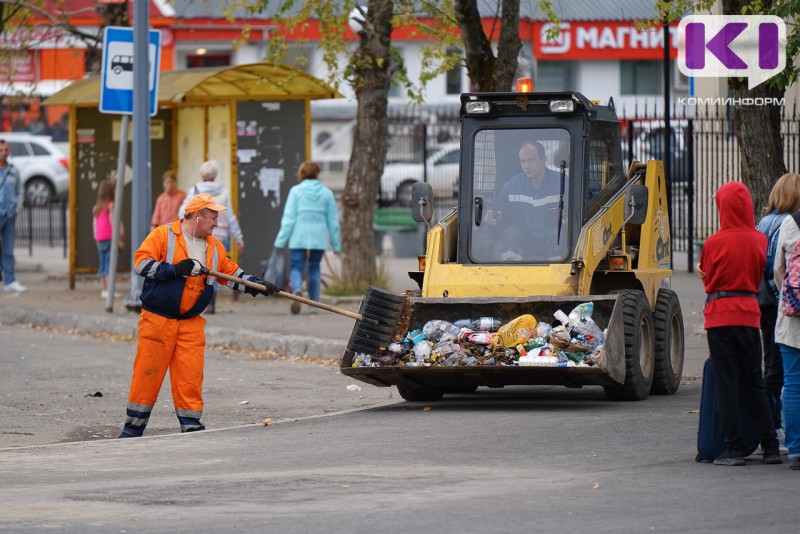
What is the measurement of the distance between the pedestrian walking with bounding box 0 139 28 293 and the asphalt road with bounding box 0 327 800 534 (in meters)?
8.65

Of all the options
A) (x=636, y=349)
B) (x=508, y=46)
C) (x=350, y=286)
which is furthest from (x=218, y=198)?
(x=636, y=349)

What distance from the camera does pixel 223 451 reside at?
370 inches

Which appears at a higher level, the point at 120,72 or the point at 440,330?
the point at 120,72

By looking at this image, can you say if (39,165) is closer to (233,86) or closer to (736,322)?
(233,86)

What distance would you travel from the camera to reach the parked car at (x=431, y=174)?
34.0m

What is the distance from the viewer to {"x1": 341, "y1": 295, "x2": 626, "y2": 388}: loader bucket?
1058cm

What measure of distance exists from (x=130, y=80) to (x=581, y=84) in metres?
32.6

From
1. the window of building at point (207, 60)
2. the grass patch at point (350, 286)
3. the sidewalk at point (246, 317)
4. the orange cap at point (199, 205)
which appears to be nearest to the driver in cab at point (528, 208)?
the sidewalk at point (246, 317)

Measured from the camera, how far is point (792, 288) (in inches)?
327

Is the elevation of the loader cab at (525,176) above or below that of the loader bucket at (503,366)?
above

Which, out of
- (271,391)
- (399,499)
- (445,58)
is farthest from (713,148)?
(399,499)

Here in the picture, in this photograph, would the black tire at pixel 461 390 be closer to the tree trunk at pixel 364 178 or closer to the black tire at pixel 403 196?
the tree trunk at pixel 364 178

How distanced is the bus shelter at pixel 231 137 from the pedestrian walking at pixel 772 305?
11.1 meters

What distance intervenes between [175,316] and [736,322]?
3787 millimetres
